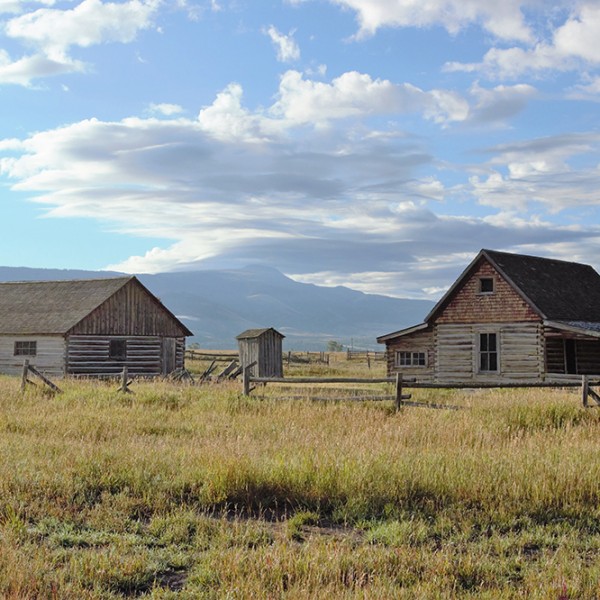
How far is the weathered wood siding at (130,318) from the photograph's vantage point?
39.2 meters

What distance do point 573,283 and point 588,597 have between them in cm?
3352

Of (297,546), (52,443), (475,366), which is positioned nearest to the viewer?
(297,546)

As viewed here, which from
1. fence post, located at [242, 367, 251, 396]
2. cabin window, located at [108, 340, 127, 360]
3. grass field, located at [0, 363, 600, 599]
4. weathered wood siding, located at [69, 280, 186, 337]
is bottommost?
grass field, located at [0, 363, 600, 599]

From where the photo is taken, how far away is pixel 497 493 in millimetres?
8359

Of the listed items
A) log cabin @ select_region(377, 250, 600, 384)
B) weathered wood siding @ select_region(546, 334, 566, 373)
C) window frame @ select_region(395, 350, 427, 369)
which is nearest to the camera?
log cabin @ select_region(377, 250, 600, 384)

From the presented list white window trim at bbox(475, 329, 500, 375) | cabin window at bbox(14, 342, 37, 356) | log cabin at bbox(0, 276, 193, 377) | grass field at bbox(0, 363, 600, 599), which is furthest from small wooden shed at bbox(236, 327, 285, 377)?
grass field at bbox(0, 363, 600, 599)

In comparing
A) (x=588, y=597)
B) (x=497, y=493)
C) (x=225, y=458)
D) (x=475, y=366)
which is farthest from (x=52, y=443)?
(x=475, y=366)

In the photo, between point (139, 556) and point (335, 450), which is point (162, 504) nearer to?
point (139, 556)

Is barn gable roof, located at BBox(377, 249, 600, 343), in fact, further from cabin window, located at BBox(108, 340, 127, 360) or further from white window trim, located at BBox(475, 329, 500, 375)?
cabin window, located at BBox(108, 340, 127, 360)

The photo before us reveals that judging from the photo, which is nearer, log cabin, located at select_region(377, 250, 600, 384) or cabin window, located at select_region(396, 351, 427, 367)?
log cabin, located at select_region(377, 250, 600, 384)

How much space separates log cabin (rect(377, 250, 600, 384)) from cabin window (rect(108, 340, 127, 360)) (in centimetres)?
1432

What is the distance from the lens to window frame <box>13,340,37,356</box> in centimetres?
3909

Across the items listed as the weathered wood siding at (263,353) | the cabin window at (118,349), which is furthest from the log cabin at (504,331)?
the cabin window at (118,349)

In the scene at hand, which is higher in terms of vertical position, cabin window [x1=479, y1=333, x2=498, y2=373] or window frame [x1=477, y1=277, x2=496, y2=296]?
window frame [x1=477, y1=277, x2=496, y2=296]
